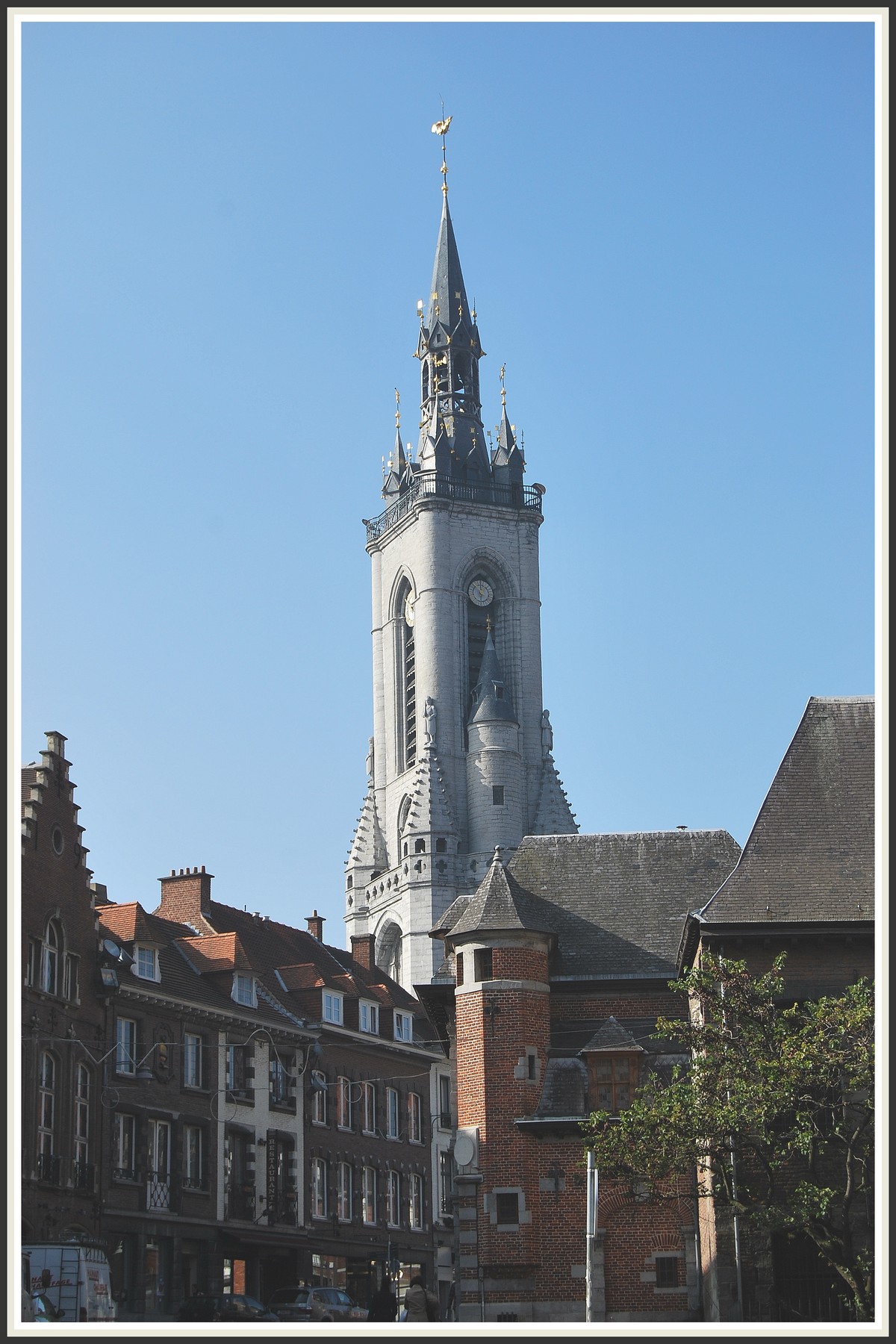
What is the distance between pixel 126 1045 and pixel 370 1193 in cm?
1242

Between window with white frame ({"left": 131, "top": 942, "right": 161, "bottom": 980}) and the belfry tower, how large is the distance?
5518cm

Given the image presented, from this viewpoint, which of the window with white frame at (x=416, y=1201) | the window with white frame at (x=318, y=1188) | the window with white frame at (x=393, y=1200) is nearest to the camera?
the window with white frame at (x=318, y=1188)

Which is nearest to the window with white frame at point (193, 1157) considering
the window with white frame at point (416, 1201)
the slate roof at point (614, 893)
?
the slate roof at point (614, 893)

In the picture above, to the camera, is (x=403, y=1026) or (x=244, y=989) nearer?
(x=244, y=989)

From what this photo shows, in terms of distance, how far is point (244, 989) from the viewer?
4788 cm

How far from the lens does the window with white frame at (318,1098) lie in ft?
163

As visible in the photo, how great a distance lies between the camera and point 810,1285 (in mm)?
31469

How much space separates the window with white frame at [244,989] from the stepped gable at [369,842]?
204 feet

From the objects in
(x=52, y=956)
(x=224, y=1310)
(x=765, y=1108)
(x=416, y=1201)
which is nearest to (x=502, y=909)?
(x=224, y=1310)

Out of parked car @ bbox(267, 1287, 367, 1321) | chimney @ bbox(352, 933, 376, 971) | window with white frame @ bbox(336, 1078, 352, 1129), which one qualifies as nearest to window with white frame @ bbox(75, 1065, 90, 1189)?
parked car @ bbox(267, 1287, 367, 1321)

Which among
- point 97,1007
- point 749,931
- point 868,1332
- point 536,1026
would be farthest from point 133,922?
point 868,1332

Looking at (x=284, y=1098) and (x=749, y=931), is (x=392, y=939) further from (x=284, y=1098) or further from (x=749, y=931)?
(x=749, y=931)

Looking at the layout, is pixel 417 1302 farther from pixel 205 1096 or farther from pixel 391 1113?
pixel 391 1113

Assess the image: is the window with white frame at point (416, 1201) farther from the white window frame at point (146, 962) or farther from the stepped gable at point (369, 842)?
the stepped gable at point (369, 842)
